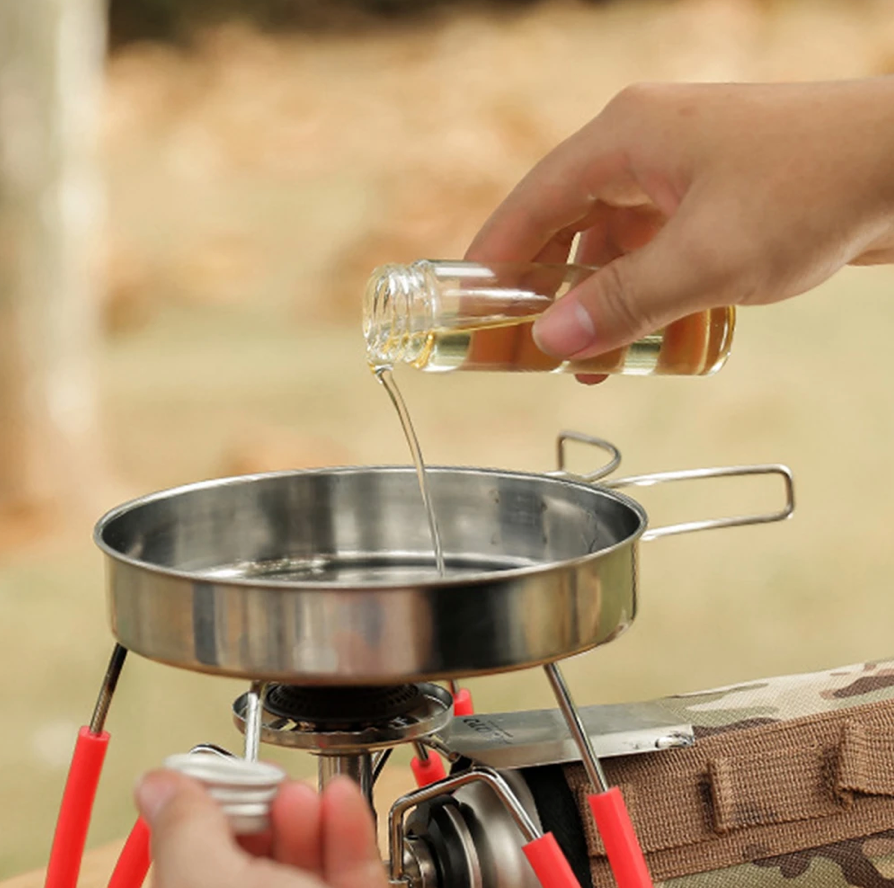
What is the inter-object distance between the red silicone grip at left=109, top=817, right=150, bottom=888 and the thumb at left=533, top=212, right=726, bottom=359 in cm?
37

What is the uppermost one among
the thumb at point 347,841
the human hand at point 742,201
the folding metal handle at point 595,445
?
the human hand at point 742,201

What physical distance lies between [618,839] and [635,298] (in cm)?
30

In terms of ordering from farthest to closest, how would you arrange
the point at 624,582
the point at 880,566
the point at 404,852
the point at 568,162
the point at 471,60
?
the point at 471,60 → the point at 880,566 → the point at 568,162 → the point at 404,852 → the point at 624,582

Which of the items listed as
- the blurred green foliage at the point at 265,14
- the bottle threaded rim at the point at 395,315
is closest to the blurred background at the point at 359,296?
the blurred green foliage at the point at 265,14

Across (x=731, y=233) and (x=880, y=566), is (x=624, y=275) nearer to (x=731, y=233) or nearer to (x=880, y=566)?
(x=731, y=233)

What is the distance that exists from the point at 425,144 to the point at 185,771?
11.3ft

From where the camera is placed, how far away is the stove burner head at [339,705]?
32.5 inches

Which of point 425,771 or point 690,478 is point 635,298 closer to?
point 690,478

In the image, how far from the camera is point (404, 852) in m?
0.88

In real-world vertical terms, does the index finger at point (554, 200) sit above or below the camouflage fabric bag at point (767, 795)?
above

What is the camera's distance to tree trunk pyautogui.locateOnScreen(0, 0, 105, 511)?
103 inches

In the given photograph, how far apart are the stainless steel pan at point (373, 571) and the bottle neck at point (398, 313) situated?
0.29 ft

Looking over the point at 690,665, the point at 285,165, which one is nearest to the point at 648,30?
the point at 285,165

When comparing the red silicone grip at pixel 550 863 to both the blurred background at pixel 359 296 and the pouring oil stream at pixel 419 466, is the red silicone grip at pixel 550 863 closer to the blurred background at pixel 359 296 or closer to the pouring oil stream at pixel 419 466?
the pouring oil stream at pixel 419 466
